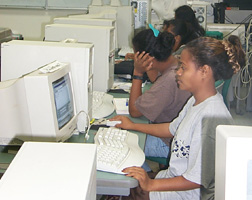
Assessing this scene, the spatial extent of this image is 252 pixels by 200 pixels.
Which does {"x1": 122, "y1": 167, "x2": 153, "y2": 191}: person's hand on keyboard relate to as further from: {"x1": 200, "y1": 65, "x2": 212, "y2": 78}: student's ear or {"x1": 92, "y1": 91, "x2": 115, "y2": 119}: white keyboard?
{"x1": 92, "y1": 91, "x2": 115, "y2": 119}: white keyboard

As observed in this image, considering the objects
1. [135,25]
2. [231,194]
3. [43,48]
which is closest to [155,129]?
[43,48]

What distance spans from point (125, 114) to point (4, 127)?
0.79 metres

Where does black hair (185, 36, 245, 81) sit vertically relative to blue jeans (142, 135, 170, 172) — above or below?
above

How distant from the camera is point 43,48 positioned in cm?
168

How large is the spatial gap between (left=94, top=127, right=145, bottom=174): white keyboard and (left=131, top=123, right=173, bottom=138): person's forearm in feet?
0.35

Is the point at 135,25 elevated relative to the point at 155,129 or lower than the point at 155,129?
elevated

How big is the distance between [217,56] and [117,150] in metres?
0.51

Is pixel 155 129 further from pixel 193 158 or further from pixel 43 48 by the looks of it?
pixel 43 48

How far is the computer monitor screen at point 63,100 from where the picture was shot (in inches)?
58.6

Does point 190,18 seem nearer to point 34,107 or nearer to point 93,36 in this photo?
point 93,36

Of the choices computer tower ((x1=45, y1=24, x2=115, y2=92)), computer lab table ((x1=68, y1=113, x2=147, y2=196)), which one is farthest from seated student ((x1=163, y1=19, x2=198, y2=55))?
computer lab table ((x1=68, y1=113, x2=147, y2=196))

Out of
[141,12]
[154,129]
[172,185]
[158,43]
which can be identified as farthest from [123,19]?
[172,185]

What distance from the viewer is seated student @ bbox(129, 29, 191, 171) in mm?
1910

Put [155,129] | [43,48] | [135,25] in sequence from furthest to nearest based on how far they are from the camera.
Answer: [135,25]
[155,129]
[43,48]
